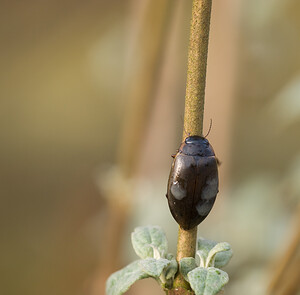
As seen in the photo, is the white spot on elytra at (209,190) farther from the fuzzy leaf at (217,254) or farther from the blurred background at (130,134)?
the blurred background at (130,134)

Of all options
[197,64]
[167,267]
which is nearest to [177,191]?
[167,267]

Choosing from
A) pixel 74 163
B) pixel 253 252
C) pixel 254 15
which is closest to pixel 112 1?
pixel 74 163

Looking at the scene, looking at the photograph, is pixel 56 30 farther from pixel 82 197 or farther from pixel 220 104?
pixel 220 104

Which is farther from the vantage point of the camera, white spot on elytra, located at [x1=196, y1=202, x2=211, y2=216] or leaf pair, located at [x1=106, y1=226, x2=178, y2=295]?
white spot on elytra, located at [x1=196, y1=202, x2=211, y2=216]

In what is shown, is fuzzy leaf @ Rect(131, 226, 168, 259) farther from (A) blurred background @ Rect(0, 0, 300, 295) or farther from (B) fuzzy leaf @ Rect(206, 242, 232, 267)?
(A) blurred background @ Rect(0, 0, 300, 295)

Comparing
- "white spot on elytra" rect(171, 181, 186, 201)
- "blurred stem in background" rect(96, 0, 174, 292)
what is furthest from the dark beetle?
"blurred stem in background" rect(96, 0, 174, 292)

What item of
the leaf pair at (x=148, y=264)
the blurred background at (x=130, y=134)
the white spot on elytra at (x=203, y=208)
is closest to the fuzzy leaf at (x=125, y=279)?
the leaf pair at (x=148, y=264)
